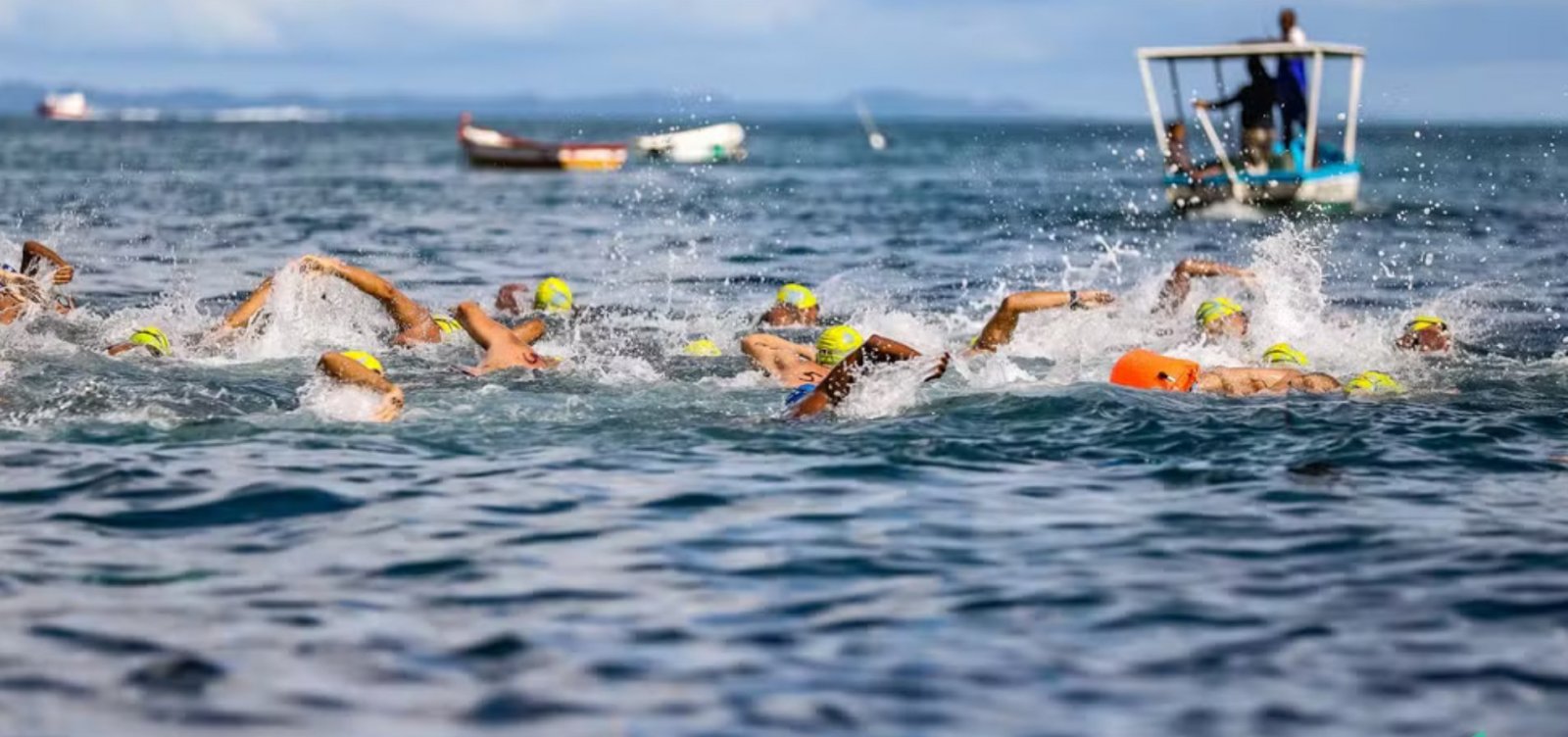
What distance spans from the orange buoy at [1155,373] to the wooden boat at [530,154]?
217ft

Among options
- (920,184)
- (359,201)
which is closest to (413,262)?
(359,201)

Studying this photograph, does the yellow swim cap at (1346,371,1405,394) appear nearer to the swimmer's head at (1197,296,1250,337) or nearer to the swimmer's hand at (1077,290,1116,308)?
the swimmer's hand at (1077,290,1116,308)

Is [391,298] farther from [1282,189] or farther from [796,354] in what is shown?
[1282,189]

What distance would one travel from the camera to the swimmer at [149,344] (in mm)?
15695

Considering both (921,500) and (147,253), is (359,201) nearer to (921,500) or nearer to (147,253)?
(147,253)

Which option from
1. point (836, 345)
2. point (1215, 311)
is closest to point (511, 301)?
point (836, 345)

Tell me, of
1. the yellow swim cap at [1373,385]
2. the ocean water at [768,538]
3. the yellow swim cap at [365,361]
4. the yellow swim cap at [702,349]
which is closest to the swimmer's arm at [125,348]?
the ocean water at [768,538]

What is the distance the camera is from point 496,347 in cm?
1523

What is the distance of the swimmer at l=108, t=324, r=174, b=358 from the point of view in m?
15.7

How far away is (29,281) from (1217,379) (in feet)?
37.7

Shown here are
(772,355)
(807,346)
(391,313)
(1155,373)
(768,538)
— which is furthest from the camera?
(391,313)

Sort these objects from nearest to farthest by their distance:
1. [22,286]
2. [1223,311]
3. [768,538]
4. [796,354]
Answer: [768,538] < [796,354] < [1223,311] < [22,286]

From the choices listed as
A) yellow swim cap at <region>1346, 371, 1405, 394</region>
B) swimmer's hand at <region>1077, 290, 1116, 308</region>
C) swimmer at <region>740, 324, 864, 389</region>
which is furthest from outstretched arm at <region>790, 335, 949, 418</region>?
yellow swim cap at <region>1346, 371, 1405, 394</region>

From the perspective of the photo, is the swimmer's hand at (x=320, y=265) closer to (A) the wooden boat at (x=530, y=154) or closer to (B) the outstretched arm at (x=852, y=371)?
(B) the outstretched arm at (x=852, y=371)
